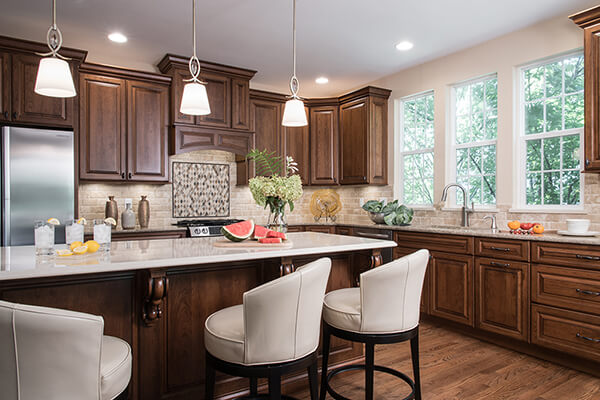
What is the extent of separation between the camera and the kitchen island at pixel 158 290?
1.76 metres

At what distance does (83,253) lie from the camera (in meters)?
1.96

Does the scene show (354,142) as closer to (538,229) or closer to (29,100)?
(538,229)

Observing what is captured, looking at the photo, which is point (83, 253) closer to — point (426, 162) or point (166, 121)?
point (166, 121)

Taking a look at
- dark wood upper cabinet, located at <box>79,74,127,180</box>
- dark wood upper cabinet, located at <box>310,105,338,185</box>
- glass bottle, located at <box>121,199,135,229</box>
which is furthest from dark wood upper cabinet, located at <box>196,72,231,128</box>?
dark wood upper cabinet, located at <box>310,105,338,185</box>

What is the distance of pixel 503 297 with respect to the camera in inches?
131

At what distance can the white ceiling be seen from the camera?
3350 millimetres

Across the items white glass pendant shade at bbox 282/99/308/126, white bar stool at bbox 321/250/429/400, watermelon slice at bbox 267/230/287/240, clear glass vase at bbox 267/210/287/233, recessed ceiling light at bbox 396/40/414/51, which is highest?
recessed ceiling light at bbox 396/40/414/51

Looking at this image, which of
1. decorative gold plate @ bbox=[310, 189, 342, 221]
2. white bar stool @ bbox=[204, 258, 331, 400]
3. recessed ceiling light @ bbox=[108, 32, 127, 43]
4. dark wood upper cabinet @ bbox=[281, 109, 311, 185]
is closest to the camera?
white bar stool @ bbox=[204, 258, 331, 400]

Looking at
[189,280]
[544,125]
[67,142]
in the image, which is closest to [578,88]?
[544,125]

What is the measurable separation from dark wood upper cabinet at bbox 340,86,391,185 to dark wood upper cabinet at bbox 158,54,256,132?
4.57 ft

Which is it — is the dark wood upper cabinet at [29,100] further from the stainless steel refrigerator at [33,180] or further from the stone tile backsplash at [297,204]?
the stone tile backsplash at [297,204]

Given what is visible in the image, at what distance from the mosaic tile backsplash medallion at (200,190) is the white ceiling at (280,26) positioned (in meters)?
1.31

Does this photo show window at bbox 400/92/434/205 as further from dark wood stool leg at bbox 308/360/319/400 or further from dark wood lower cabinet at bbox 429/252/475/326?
dark wood stool leg at bbox 308/360/319/400

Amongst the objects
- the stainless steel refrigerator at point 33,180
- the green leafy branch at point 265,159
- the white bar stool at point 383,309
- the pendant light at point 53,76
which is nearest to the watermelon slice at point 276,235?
the green leafy branch at point 265,159
